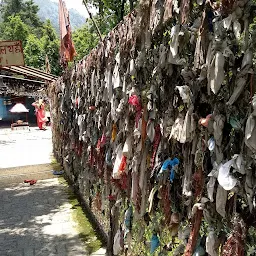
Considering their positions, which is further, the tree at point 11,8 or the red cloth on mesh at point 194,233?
the tree at point 11,8

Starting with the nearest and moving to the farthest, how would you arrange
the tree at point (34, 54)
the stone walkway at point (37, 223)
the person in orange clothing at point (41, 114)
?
the stone walkway at point (37, 223), the person in orange clothing at point (41, 114), the tree at point (34, 54)

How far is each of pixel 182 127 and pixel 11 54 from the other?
5.76 m

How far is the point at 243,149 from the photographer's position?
1831 millimetres

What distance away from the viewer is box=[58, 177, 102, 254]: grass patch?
4914mm

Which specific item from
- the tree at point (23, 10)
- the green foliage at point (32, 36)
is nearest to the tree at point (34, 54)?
the green foliage at point (32, 36)

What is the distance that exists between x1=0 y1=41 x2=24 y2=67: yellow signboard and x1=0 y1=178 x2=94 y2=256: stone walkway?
8.78 ft

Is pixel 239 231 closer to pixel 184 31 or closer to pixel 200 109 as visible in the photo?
pixel 200 109

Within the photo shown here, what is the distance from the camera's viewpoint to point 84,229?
5559 millimetres

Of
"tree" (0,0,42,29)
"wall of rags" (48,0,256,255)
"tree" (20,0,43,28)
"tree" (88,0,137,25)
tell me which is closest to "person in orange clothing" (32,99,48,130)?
"tree" (88,0,137,25)

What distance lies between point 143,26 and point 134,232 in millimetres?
1883

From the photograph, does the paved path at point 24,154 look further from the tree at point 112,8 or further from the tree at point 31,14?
the tree at point 31,14

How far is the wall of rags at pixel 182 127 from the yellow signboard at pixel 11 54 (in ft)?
11.4

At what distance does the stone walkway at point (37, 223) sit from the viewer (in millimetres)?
4906

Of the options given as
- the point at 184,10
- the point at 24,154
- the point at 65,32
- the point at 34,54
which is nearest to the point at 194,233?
the point at 184,10
